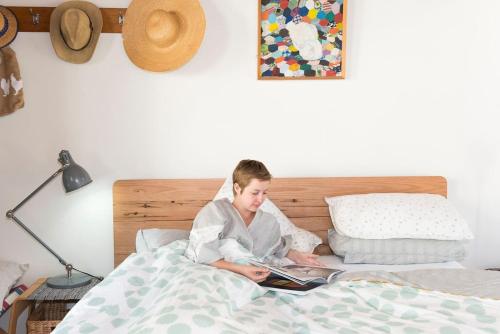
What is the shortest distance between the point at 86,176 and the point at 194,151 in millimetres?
567

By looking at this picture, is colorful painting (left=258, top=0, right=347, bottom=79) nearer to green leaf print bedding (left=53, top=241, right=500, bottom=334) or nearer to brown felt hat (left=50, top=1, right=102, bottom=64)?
brown felt hat (left=50, top=1, right=102, bottom=64)

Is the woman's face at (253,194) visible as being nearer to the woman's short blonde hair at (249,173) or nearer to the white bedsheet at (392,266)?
the woman's short blonde hair at (249,173)

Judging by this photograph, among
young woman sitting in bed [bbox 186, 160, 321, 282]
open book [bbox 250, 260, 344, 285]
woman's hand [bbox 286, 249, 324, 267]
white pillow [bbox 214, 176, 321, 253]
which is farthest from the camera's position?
white pillow [bbox 214, 176, 321, 253]

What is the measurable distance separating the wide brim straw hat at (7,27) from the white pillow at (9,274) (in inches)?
41.4

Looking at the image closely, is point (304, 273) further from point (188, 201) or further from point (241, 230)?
point (188, 201)

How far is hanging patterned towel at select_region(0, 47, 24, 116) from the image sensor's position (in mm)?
2533

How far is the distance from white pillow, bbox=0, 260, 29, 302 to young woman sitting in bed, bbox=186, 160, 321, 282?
90cm

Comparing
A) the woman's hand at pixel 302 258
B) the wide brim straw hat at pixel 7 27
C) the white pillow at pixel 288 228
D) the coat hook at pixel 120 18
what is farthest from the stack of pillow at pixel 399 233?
the wide brim straw hat at pixel 7 27

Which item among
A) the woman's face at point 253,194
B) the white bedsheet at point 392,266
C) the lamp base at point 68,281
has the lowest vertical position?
the lamp base at point 68,281

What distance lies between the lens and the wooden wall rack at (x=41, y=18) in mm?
2549

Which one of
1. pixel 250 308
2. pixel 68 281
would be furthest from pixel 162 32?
pixel 250 308

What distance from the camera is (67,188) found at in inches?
92.6

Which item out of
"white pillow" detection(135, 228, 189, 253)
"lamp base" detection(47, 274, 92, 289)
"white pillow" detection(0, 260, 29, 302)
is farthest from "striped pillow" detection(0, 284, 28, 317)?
"white pillow" detection(135, 228, 189, 253)

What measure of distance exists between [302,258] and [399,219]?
0.53m
